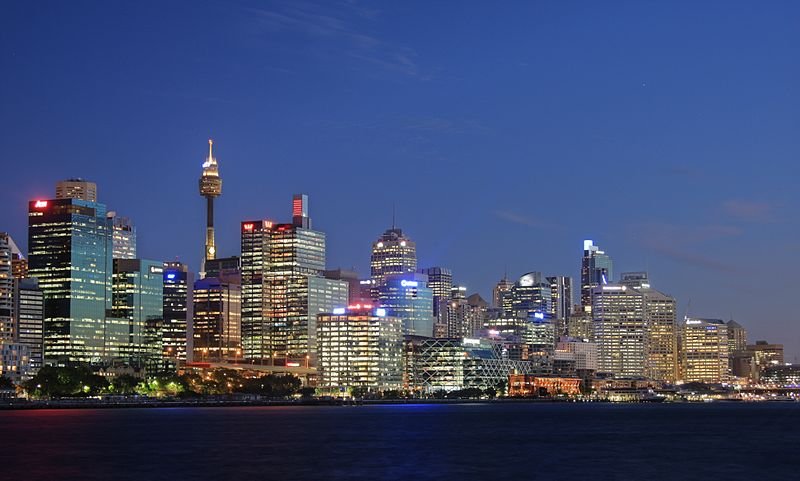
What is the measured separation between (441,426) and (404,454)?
57.3 meters

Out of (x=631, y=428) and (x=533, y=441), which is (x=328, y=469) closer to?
(x=533, y=441)

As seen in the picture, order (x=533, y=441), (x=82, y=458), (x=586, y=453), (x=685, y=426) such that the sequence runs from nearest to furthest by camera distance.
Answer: (x=82, y=458) < (x=586, y=453) < (x=533, y=441) < (x=685, y=426)

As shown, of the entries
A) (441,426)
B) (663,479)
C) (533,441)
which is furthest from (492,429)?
(663,479)

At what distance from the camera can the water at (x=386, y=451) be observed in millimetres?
106250

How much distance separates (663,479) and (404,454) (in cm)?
3092

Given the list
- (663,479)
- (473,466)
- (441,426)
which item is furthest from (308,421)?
(663,479)

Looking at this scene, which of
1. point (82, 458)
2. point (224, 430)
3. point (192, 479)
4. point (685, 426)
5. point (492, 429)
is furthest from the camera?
point (685, 426)

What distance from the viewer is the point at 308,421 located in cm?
19875

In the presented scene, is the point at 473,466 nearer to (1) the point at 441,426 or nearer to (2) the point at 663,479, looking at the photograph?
(2) the point at 663,479

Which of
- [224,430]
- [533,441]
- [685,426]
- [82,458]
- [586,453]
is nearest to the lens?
[82,458]

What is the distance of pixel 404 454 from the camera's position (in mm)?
125688

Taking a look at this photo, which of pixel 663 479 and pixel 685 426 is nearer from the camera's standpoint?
pixel 663 479

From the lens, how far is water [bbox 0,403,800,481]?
106 m

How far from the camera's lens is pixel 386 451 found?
5079 inches
